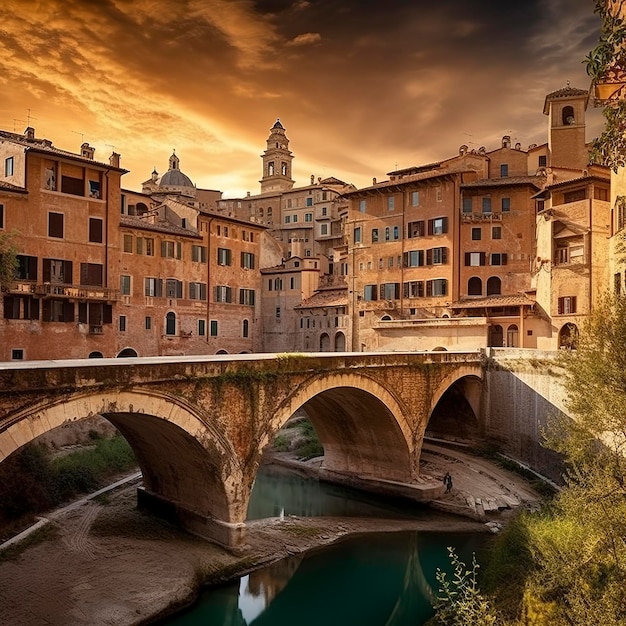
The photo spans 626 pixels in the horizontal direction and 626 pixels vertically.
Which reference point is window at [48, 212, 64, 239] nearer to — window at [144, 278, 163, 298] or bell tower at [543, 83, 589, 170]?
window at [144, 278, 163, 298]

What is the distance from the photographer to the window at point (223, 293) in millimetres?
45938

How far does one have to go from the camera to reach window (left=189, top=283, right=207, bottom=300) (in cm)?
4362

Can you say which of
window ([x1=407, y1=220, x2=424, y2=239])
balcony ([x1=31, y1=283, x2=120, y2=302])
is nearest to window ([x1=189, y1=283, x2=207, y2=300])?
balcony ([x1=31, y1=283, x2=120, y2=302])

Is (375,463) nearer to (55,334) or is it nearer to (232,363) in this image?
(232,363)

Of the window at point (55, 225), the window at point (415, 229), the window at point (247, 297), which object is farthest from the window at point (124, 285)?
the window at point (415, 229)

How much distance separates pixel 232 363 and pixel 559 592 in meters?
10.3

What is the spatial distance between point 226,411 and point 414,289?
1059 inches

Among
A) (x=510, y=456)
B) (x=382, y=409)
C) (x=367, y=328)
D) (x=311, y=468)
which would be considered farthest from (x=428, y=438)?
(x=367, y=328)

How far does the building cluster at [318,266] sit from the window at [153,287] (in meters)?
0.07

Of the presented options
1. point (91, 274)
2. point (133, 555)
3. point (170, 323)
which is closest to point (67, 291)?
point (91, 274)

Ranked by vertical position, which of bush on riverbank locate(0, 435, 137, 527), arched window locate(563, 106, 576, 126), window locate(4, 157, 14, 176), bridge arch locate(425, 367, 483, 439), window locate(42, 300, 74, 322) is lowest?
bush on riverbank locate(0, 435, 137, 527)

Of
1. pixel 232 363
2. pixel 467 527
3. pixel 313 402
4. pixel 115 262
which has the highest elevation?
pixel 115 262

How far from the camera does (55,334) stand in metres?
32.9

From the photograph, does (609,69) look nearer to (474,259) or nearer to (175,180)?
(474,259)
